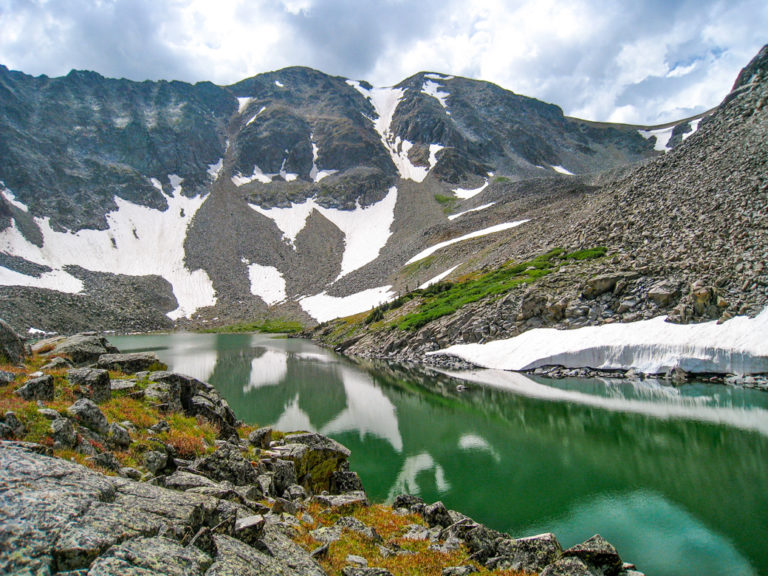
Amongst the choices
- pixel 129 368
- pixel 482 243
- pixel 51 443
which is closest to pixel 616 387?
pixel 129 368

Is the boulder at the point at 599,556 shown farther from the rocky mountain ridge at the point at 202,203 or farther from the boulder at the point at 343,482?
the rocky mountain ridge at the point at 202,203

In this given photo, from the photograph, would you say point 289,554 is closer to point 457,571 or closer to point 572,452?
point 457,571

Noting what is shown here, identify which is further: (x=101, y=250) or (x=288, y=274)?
(x=288, y=274)

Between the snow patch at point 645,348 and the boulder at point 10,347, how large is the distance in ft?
123

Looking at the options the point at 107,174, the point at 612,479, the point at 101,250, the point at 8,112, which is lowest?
the point at 612,479

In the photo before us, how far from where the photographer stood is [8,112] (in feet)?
443

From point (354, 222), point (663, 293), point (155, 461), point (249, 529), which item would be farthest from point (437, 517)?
point (354, 222)

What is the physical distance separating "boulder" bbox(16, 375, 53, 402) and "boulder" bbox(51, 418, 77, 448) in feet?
8.23

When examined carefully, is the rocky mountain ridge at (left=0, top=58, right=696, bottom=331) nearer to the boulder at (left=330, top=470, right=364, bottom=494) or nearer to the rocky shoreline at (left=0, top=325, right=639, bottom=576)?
the boulder at (left=330, top=470, right=364, bottom=494)

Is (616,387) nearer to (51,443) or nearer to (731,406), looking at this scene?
(731,406)

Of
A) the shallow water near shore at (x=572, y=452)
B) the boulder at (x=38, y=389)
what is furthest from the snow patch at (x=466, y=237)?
the boulder at (x=38, y=389)

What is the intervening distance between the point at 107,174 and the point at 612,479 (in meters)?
168

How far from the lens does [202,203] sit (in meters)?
151

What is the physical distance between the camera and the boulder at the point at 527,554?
974cm
